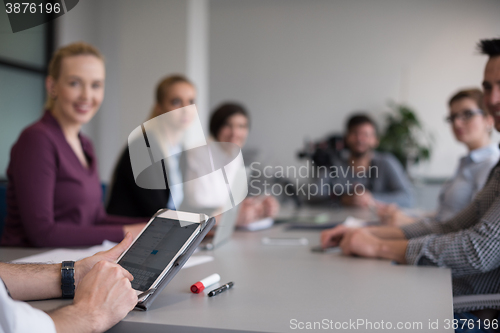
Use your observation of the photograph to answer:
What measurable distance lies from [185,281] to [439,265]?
0.76 m

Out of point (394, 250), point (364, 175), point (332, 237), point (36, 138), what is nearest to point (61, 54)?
point (36, 138)

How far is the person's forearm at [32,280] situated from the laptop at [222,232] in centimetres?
66

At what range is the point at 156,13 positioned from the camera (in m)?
4.03

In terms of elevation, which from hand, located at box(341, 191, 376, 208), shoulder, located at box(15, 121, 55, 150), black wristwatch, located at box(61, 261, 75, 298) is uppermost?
shoulder, located at box(15, 121, 55, 150)

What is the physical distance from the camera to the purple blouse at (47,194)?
145cm

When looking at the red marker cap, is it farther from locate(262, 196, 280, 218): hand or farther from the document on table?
locate(262, 196, 280, 218): hand

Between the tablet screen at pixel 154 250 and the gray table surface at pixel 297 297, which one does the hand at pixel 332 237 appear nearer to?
the gray table surface at pixel 297 297

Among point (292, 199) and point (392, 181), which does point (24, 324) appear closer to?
point (292, 199)

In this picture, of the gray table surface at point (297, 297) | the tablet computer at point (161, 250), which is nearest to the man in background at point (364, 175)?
the gray table surface at point (297, 297)

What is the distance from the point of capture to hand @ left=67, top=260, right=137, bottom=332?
0.80 m

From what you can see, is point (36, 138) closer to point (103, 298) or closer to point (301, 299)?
point (103, 298)

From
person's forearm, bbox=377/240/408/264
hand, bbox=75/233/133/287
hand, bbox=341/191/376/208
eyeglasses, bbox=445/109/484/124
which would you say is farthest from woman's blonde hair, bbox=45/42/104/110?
hand, bbox=341/191/376/208

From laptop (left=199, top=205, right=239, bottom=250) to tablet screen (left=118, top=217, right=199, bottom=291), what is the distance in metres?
0.56

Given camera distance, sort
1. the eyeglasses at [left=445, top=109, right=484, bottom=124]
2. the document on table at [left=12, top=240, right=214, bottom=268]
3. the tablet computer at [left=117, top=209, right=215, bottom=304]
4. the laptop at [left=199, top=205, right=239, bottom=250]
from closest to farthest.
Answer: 1. the tablet computer at [left=117, top=209, right=215, bottom=304]
2. the document on table at [left=12, top=240, right=214, bottom=268]
3. the laptop at [left=199, top=205, right=239, bottom=250]
4. the eyeglasses at [left=445, top=109, right=484, bottom=124]
